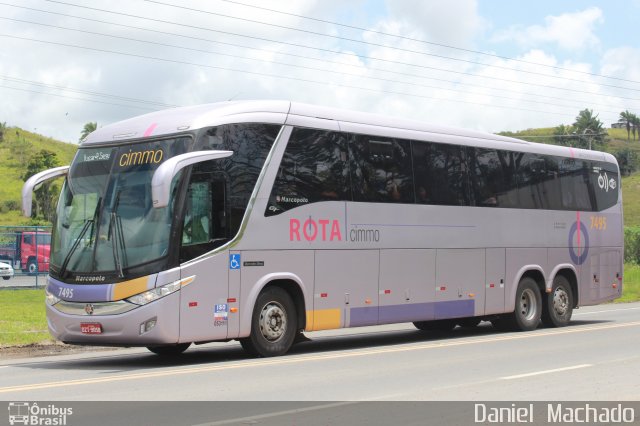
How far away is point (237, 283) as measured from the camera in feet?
47.9

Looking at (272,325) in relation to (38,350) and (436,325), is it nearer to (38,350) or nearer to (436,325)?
(38,350)

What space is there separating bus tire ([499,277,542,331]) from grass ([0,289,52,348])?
9263mm

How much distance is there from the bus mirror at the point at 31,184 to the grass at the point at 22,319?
3.62 meters

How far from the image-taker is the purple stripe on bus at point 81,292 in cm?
1384

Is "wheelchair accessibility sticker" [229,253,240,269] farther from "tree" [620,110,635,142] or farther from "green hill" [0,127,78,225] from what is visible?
"tree" [620,110,635,142]

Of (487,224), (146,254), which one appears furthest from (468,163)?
(146,254)

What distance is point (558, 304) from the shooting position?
21656 millimetres

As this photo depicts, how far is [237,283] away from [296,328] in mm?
1562

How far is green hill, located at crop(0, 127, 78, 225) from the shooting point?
8738cm

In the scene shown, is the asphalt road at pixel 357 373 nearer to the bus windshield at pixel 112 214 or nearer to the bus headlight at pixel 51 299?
the bus headlight at pixel 51 299

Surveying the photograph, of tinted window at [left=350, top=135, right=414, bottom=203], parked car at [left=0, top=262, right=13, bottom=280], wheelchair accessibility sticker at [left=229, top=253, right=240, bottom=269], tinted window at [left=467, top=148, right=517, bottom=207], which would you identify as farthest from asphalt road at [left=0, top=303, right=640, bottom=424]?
parked car at [left=0, top=262, right=13, bottom=280]

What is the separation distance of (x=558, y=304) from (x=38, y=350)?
1103cm
